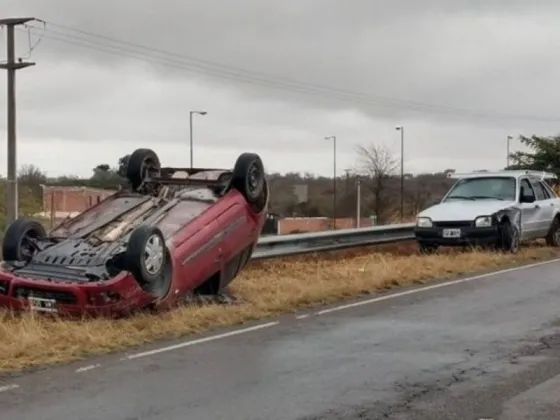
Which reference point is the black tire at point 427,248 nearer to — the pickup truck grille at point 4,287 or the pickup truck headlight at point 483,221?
the pickup truck headlight at point 483,221

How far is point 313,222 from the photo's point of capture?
55.8 m

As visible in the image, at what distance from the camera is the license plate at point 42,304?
29.8 ft

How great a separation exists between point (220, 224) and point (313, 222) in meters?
45.2

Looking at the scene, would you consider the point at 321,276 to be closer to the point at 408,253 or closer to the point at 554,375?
the point at 408,253

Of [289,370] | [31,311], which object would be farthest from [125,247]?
[289,370]

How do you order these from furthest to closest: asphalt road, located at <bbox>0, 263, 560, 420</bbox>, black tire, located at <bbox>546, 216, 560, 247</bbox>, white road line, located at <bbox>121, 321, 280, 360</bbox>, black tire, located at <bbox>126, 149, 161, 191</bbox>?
1. black tire, located at <bbox>546, 216, 560, 247</bbox>
2. black tire, located at <bbox>126, 149, 161, 191</bbox>
3. white road line, located at <bbox>121, 321, 280, 360</bbox>
4. asphalt road, located at <bbox>0, 263, 560, 420</bbox>

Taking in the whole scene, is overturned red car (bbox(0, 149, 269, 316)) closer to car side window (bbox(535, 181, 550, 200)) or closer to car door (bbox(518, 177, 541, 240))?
car door (bbox(518, 177, 541, 240))

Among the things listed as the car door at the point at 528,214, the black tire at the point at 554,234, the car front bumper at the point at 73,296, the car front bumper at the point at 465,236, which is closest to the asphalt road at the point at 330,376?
the car front bumper at the point at 73,296

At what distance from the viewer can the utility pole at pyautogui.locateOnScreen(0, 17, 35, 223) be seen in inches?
1232

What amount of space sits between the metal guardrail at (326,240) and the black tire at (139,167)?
7.69 feet

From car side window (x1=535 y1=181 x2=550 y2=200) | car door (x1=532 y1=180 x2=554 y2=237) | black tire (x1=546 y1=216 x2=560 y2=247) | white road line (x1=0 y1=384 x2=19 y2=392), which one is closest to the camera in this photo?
white road line (x1=0 y1=384 x2=19 y2=392)

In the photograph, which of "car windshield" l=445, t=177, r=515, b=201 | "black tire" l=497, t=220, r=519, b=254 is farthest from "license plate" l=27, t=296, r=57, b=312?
"car windshield" l=445, t=177, r=515, b=201

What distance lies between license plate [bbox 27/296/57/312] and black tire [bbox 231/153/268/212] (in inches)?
123

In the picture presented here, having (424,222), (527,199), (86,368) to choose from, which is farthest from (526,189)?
(86,368)
